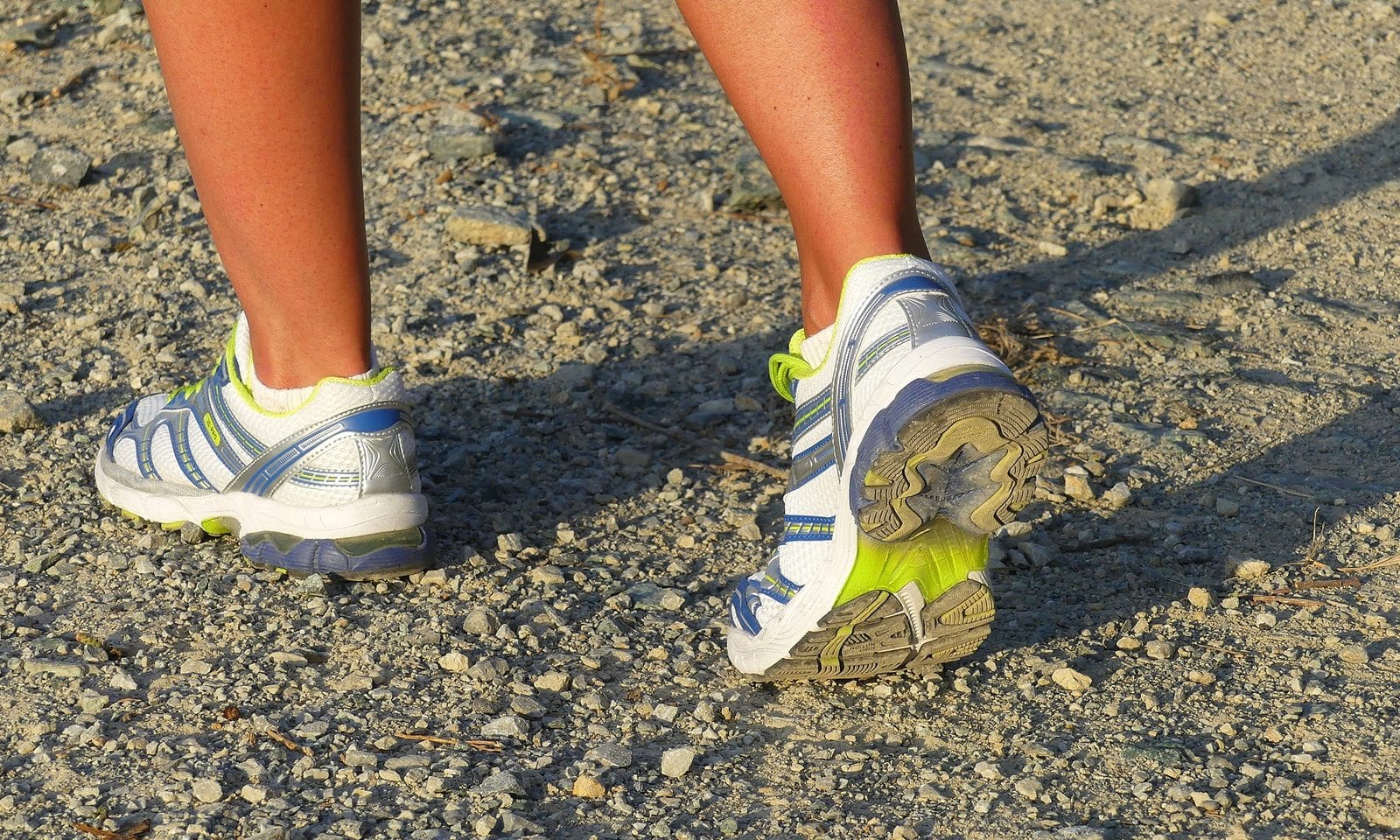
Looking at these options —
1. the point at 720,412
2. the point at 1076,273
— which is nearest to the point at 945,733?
the point at 720,412

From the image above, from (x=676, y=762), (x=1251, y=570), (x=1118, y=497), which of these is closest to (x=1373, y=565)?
(x=1251, y=570)

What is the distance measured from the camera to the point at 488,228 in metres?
3.63

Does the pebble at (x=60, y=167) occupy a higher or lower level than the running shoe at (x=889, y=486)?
lower

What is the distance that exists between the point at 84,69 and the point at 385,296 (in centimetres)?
194

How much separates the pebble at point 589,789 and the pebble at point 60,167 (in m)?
2.89

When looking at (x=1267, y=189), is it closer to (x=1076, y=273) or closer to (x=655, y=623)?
(x=1076, y=273)

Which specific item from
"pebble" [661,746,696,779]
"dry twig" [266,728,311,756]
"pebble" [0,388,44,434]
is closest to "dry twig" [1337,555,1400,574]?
"pebble" [661,746,696,779]

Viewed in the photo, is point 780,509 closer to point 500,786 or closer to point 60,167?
point 500,786

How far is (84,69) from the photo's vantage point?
184 inches

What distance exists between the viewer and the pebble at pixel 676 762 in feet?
6.35

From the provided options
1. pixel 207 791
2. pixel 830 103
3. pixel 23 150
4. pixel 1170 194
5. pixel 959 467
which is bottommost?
pixel 1170 194

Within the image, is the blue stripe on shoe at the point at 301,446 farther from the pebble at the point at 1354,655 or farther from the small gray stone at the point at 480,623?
the pebble at the point at 1354,655

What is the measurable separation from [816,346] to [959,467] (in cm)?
39

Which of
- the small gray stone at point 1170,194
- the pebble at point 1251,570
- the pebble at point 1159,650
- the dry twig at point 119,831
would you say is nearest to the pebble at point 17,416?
the dry twig at point 119,831
